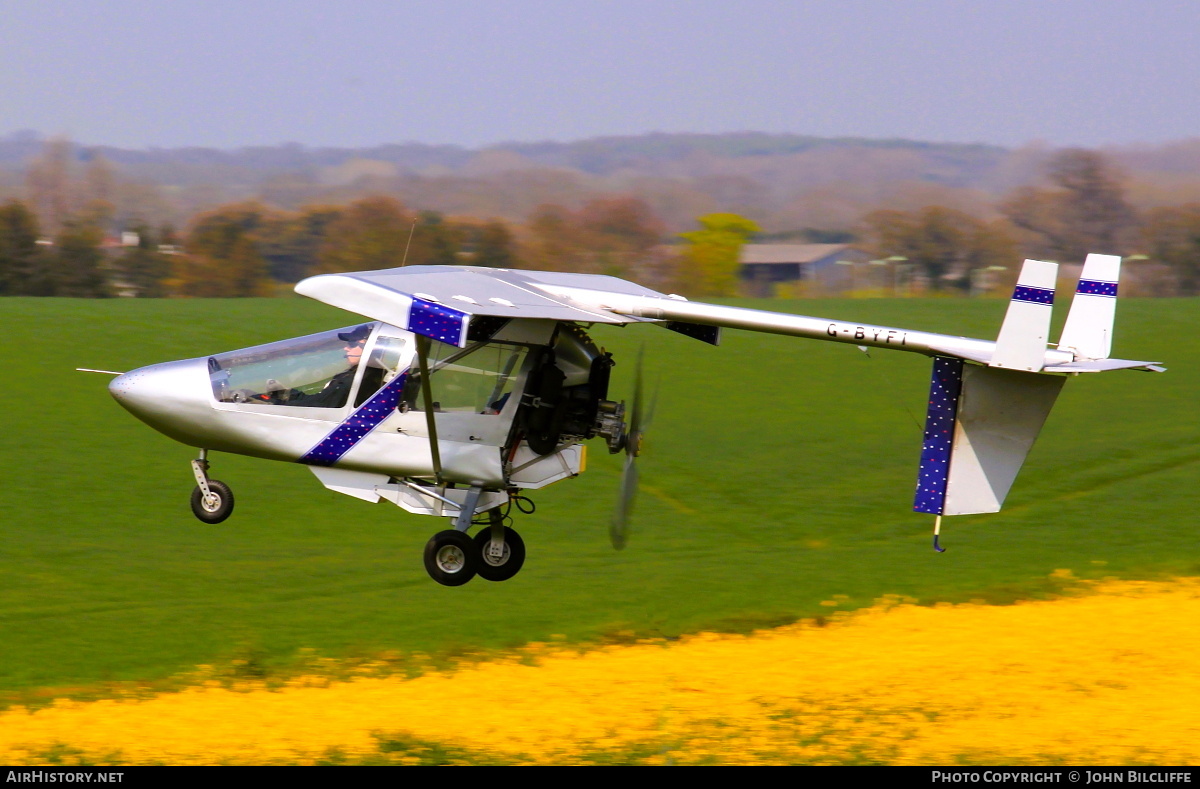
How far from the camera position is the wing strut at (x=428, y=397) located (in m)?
13.2

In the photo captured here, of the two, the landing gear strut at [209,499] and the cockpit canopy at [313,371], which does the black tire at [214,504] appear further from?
the cockpit canopy at [313,371]

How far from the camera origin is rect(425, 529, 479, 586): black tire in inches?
595

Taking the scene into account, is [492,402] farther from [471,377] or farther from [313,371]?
[313,371]

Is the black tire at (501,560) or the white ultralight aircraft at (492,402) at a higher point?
the white ultralight aircraft at (492,402)

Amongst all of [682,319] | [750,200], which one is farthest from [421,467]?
[750,200]

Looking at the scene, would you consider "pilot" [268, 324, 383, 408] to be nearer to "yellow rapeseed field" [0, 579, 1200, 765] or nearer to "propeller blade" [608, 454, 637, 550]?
"propeller blade" [608, 454, 637, 550]

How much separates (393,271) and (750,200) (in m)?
76.4

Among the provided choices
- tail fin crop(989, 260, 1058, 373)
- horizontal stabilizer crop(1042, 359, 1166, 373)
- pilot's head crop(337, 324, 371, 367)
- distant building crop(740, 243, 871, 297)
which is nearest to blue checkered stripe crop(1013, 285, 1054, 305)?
tail fin crop(989, 260, 1058, 373)

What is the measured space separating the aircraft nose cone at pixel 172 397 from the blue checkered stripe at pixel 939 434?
8024mm

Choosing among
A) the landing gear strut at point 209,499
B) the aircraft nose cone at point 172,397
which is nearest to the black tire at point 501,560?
the landing gear strut at point 209,499

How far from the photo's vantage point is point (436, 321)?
38.9 feet

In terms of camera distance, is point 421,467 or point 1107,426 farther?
point 1107,426
